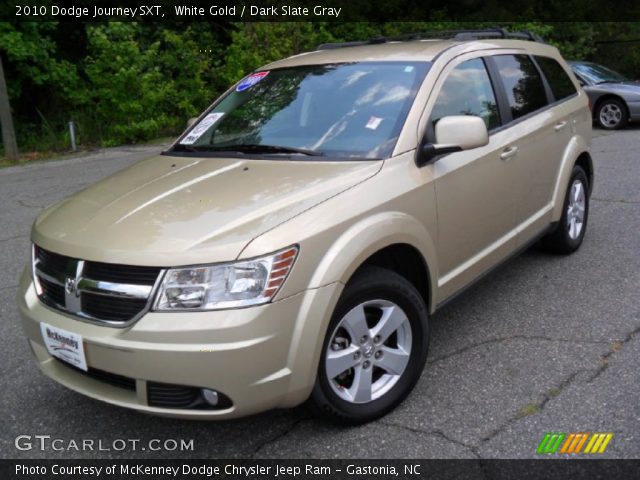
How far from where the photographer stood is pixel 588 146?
5293 mm

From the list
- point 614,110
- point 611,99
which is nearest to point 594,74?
point 611,99

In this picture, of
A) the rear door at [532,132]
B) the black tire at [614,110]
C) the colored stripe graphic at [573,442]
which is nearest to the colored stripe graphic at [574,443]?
the colored stripe graphic at [573,442]

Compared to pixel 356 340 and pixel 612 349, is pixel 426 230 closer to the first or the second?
pixel 356 340

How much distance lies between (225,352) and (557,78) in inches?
152

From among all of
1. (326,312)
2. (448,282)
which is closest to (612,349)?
(448,282)

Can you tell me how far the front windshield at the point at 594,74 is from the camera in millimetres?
13273

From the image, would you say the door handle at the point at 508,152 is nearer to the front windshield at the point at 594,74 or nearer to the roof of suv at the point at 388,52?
the roof of suv at the point at 388,52

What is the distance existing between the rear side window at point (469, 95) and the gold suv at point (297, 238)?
14 millimetres

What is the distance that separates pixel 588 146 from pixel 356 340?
340 centimetres

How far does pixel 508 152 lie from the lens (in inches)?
155

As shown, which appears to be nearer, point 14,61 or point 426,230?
point 426,230

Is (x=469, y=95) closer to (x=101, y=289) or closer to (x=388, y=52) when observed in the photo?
(x=388, y=52)

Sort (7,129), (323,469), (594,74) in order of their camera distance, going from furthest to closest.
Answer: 1. (594,74)
2. (7,129)
3. (323,469)

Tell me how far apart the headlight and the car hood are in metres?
0.05
